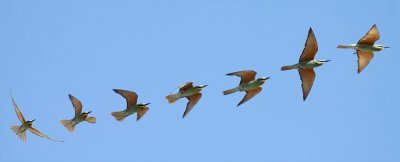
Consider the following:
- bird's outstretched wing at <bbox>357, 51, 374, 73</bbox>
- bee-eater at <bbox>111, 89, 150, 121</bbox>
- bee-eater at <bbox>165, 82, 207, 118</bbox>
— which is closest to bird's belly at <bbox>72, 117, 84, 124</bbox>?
bee-eater at <bbox>111, 89, 150, 121</bbox>

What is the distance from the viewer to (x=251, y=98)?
13.0 metres

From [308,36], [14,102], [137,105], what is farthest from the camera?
[14,102]

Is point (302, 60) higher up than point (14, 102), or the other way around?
point (14, 102)

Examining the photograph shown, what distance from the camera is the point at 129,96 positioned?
42.5 ft

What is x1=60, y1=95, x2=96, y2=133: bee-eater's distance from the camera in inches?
536

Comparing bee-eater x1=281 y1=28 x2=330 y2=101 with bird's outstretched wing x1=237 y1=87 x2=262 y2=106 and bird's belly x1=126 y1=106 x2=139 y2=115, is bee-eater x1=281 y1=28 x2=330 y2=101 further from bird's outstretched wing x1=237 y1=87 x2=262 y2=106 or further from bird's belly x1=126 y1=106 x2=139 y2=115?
bird's belly x1=126 y1=106 x2=139 y2=115

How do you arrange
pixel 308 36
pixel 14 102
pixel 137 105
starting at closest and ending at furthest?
pixel 308 36 < pixel 137 105 < pixel 14 102

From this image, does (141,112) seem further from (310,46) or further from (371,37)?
(371,37)

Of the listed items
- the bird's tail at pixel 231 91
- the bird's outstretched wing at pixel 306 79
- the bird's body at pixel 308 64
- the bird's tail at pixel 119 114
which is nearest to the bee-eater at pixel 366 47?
the bird's body at pixel 308 64

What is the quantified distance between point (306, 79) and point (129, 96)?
9.15 feet

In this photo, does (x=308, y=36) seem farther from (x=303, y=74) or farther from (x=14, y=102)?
(x=14, y=102)

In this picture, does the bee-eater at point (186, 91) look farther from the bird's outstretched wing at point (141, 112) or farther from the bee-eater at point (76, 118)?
the bee-eater at point (76, 118)

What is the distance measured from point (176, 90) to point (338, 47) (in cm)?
258

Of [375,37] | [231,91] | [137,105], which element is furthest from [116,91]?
[375,37]
